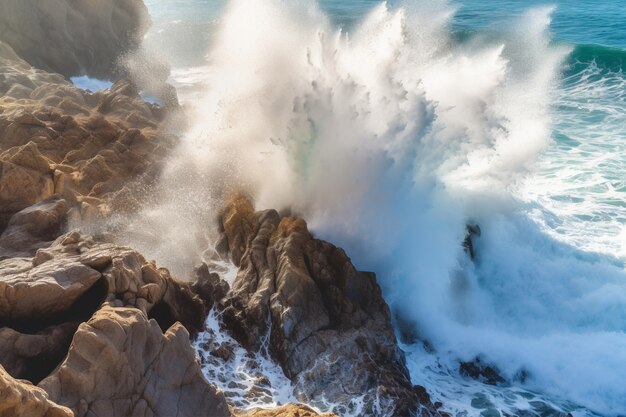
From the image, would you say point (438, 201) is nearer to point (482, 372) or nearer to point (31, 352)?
point (482, 372)

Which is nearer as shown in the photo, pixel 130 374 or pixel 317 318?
pixel 130 374

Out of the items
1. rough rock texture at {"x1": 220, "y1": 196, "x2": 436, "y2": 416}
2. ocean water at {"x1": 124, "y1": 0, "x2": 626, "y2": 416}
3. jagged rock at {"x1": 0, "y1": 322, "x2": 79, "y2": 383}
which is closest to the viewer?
jagged rock at {"x1": 0, "y1": 322, "x2": 79, "y2": 383}

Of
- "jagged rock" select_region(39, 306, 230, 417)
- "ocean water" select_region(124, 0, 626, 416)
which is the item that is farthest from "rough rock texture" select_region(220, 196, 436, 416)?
"jagged rock" select_region(39, 306, 230, 417)

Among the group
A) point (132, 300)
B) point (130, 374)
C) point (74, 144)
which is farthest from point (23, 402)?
point (74, 144)

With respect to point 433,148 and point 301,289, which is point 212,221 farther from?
point 433,148

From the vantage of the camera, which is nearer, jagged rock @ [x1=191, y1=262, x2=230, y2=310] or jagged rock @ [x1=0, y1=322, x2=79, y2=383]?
jagged rock @ [x1=0, y1=322, x2=79, y2=383]

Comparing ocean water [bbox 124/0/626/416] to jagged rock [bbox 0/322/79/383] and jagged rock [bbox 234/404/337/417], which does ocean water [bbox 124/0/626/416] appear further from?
jagged rock [bbox 0/322/79/383]

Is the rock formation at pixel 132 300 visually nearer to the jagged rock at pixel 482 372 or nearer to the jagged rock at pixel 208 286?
the jagged rock at pixel 208 286
